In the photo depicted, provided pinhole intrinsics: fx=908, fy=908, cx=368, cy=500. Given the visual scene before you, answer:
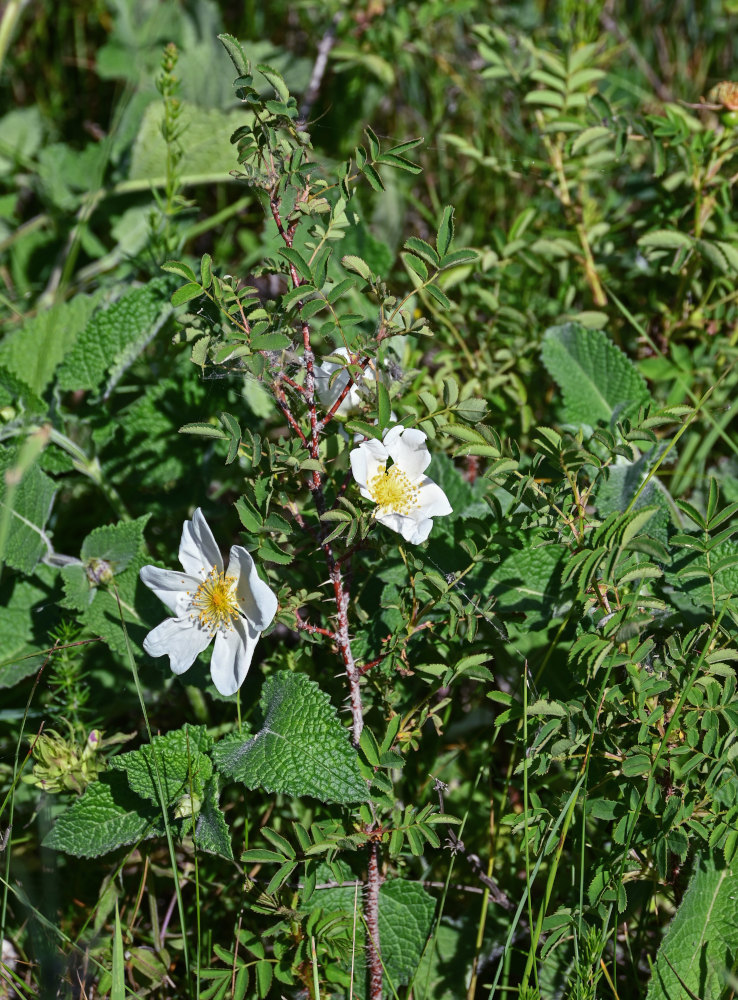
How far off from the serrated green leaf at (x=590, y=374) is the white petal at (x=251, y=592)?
37.4 inches

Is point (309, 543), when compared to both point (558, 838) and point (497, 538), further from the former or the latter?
point (558, 838)

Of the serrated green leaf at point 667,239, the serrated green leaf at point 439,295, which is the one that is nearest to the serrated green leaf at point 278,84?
the serrated green leaf at point 439,295

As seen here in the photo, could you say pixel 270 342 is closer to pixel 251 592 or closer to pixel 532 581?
pixel 251 592

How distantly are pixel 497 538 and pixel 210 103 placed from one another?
2179 mm

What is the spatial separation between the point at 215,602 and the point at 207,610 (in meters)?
0.03

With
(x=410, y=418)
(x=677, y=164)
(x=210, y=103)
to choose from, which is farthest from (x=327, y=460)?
(x=210, y=103)

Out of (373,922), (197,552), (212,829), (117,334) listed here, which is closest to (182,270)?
(197,552)

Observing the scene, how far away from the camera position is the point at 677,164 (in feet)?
8.29

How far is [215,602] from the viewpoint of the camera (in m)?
1.72

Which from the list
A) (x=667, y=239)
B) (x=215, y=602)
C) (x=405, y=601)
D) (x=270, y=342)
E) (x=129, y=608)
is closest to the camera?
(x=270, y=342)

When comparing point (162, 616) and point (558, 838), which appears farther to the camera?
point (162, 616)

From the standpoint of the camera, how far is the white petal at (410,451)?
5.63 ft

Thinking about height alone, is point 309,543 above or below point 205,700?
above

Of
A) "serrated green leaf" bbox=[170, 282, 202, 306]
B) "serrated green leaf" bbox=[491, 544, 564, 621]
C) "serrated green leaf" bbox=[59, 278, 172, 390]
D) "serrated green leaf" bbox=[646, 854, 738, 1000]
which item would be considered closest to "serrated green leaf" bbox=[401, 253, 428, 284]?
"serrated green leaf" bbox=[170, 282, 202, 306]
